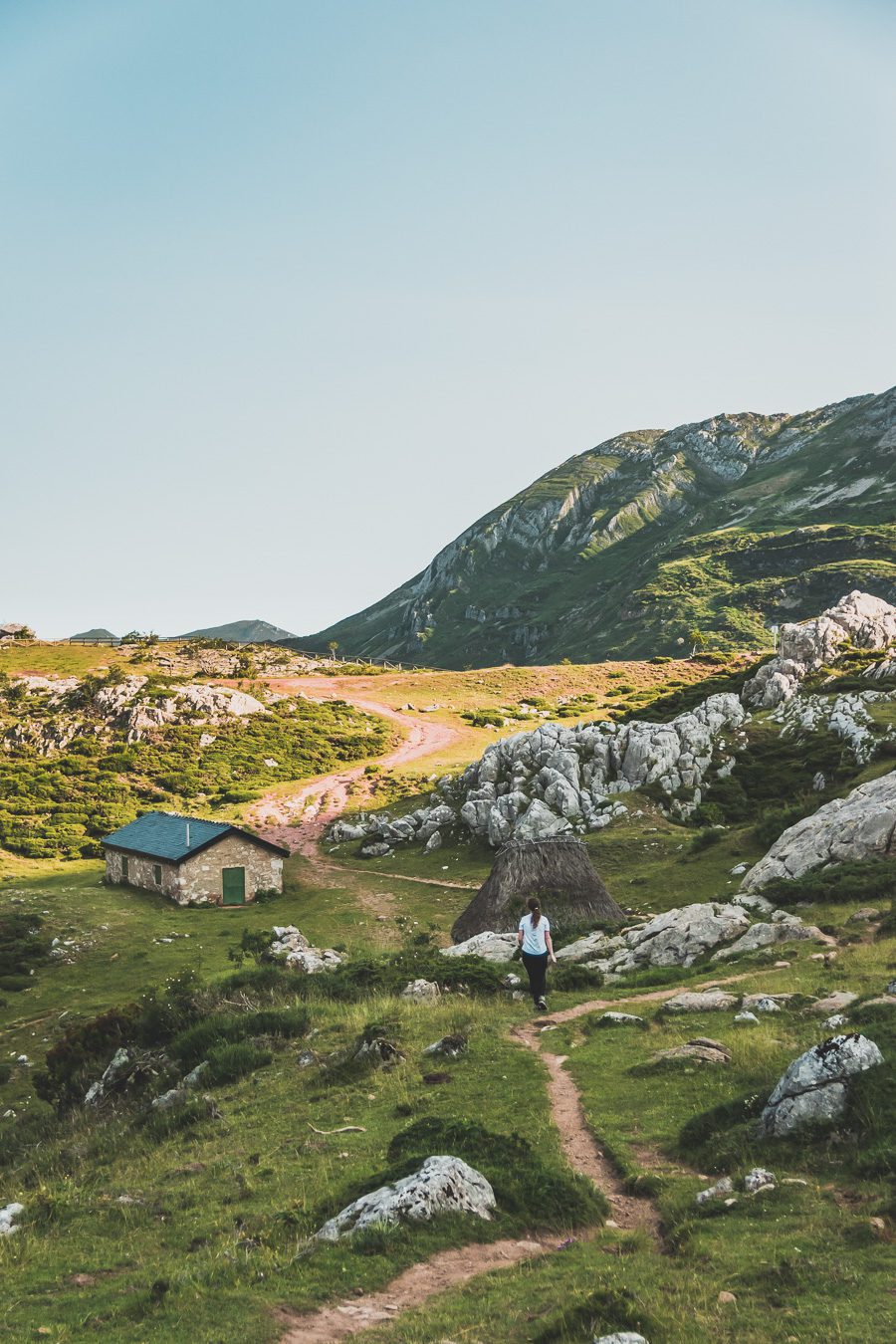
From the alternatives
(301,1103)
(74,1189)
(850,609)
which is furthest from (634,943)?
(850,609)

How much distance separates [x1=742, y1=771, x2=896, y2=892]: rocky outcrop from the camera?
90.0ft

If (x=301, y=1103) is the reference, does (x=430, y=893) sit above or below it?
below

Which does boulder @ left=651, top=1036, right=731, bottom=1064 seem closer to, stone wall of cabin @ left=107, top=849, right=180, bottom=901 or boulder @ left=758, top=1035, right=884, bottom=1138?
boulder @ left=758, top=1035, right=884, bottom=1138

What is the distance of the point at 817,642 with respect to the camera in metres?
69.0

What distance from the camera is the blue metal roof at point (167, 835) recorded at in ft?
150

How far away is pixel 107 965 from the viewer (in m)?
34.7

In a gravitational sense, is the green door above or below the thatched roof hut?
below

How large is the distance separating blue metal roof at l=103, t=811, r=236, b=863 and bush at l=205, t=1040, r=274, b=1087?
1134 inches

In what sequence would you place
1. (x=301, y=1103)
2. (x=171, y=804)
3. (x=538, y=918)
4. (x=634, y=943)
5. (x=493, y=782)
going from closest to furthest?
1. (x=301, y=1103)
2. (x=538, y=918)
3. (x=634, y=943)
4. (x=493, y=782)
5. (x=171, y=804)

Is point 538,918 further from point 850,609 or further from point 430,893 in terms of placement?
point 850,609

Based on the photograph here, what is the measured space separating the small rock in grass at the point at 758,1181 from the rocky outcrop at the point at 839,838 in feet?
64.0

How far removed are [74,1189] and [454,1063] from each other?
6.71 metres

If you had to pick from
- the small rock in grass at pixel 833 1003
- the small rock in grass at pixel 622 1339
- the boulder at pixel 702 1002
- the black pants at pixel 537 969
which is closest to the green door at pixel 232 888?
the black pants at pixel 537 969

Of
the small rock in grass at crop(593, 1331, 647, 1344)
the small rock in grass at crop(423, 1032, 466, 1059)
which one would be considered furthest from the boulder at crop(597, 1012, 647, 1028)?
the small rock in grass at crop(593, 1331, 647, 1344)
